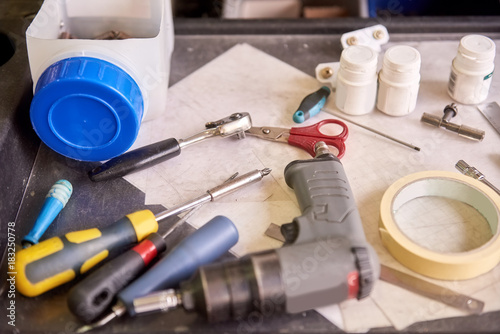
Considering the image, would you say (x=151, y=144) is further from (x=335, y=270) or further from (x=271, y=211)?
(x=335, y=270)

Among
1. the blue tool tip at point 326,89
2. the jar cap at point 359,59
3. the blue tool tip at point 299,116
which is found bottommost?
the blue tool tip at point 299,116

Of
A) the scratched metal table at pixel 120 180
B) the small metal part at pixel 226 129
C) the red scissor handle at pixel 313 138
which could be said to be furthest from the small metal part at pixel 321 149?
the scratched metal table at pixel 120 180

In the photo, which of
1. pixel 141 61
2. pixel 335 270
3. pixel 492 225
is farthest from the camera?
pixel 141 61

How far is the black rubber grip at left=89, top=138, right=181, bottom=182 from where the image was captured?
84 centimetres

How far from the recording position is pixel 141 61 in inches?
34.2

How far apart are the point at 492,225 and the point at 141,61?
0.55 metres

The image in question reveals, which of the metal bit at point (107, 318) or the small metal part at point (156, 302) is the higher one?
the small metal part at point (156, 302)

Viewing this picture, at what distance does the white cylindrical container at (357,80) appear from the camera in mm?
892

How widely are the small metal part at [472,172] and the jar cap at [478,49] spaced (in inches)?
6.8

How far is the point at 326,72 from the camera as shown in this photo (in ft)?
3.31

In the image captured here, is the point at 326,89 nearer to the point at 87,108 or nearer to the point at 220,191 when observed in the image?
the point at 220,191

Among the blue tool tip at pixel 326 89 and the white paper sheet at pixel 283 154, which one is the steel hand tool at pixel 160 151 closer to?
the white paper sheet at pixel 283 154

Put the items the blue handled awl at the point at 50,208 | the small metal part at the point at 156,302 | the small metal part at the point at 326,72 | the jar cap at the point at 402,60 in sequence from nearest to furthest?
the small metal part at the point at 156,302 < the blue handled awl at the point at 50,208 < the jar cap at the point at 402,60 < the small metal part at the point at 326,72

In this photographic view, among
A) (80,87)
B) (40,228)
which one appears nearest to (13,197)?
(40,228)
